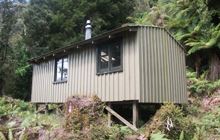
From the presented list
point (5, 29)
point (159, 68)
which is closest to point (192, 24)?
point (159, 68)

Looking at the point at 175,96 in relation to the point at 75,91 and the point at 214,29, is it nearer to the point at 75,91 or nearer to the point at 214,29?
the point at 75,91

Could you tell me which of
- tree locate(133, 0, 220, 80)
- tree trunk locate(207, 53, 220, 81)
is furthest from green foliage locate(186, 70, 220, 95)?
tree locate(133, 0, 220, 80)

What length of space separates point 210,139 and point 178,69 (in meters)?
4.90

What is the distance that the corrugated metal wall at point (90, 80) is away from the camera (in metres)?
12.8

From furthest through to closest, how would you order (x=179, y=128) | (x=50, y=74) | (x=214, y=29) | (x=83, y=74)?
(x=214, y=29), (x=50, y=74), (x=83, y=74), (x=179, y=128)

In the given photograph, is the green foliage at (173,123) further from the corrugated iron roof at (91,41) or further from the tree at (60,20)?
the tree at (60,20)

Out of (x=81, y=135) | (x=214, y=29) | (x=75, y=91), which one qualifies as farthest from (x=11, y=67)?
(x=81, y=135)

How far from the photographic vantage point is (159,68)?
44.1 ft

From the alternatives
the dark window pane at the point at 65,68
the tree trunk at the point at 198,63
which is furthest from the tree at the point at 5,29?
the tree trunk at the point at 198,63

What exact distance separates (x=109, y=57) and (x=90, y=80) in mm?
1517

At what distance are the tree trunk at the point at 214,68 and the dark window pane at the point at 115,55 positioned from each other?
307 inches

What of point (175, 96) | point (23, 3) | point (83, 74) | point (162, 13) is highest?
point (23, 3)

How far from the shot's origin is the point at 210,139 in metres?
10.3

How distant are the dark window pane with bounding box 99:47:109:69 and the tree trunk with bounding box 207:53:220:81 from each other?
25.4 ft
